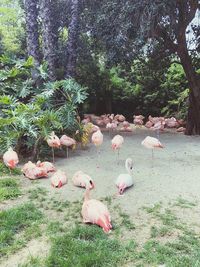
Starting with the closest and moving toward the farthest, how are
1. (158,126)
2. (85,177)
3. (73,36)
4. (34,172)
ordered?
(85,177) → (34,172) → (73,36) → (158,126)

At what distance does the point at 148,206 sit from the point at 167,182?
0.87m

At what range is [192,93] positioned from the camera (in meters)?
9.20

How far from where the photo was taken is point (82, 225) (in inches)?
159

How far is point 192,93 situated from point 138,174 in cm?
423

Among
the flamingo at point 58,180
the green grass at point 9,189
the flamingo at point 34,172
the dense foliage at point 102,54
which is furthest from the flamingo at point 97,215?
the dense foliage at point 102,54

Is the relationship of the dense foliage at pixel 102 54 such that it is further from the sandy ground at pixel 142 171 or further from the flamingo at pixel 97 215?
the flamingo at pixel 97 215

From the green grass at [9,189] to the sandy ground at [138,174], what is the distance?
11 centimetres

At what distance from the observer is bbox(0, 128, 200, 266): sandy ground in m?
4.72

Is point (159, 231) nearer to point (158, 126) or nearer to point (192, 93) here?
point (158, 126)

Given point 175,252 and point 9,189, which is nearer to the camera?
point 175,252

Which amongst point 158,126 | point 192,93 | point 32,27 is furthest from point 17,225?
point 192,93

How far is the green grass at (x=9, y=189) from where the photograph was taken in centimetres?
484

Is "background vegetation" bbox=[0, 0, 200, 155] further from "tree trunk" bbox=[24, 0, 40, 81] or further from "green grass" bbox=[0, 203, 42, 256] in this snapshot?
"green grass" bbox=[0, 203, 42, 256]

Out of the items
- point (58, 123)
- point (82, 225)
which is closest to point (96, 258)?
point (82, 225)
